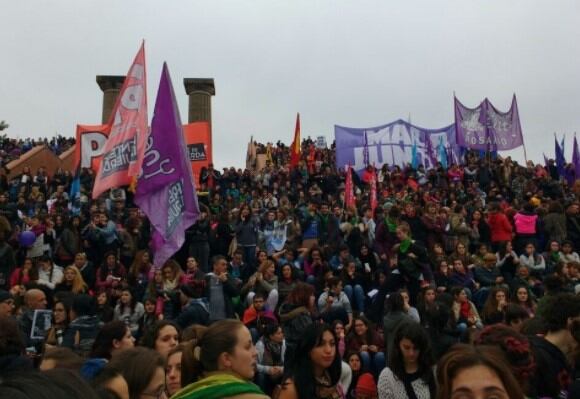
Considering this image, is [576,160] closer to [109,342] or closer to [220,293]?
[220,293]

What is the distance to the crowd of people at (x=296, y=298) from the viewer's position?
11.4 feet

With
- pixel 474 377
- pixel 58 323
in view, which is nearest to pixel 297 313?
pixel 58 323

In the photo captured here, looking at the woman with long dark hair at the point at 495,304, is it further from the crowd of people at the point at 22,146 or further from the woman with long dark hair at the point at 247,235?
the crowd of people at the point at 22,146

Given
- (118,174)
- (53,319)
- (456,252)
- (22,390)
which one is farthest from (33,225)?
(22,390)

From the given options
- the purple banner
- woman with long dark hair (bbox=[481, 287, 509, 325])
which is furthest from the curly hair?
the purple banner

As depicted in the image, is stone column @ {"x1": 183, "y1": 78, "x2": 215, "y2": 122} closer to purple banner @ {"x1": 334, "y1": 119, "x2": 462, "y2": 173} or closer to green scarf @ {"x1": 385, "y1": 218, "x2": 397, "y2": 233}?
purple banner @ {"x1": 334, "y1": 119, "x2": 462, "y2": 173}

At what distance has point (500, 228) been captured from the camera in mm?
13445

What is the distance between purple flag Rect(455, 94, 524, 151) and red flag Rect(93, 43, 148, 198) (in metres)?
18.9

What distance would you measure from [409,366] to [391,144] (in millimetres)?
24092

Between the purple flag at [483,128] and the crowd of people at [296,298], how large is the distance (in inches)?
309

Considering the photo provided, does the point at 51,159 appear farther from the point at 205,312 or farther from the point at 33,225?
the point at 205,312

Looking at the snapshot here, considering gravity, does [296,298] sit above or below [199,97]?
below

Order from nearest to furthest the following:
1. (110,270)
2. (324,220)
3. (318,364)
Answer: (318,364)
(110,270)
(324,220)

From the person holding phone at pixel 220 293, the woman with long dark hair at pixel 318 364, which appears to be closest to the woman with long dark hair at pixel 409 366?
the woman with long dark hair at pixel 318 364
